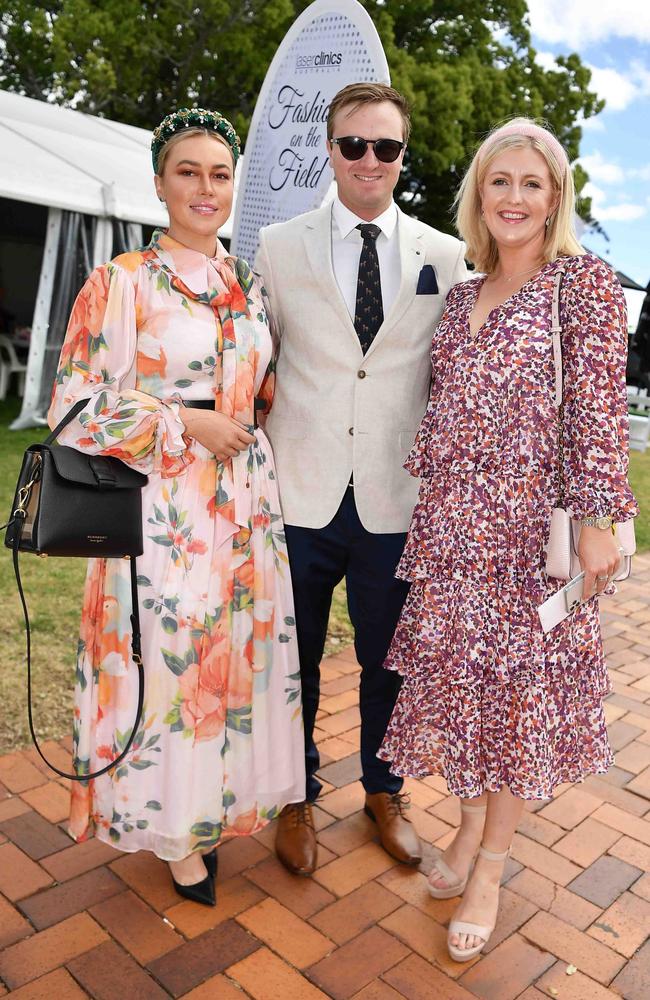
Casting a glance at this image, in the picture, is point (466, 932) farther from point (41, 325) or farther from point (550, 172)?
point (41, 325)

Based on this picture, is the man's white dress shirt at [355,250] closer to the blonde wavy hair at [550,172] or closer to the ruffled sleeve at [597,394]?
the blonde wavy hair at [550,172]

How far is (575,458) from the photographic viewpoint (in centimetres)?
207

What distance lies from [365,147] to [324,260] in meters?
0.33

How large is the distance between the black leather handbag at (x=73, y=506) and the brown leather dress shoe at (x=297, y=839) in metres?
0.83

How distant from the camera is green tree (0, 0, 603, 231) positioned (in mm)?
14633

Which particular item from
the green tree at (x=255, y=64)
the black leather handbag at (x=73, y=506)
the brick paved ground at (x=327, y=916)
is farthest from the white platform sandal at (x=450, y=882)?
the green tree at (x=255, y=64)

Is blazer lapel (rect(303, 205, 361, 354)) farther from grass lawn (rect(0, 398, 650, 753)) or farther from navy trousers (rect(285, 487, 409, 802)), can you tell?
grass lawn (rect(0, 398, 650, 753))

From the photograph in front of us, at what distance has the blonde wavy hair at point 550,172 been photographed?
216 cm

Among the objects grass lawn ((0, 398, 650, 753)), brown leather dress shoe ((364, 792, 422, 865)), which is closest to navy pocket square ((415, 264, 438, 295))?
brown leather dress shoe ((364, 792, 422, 865))

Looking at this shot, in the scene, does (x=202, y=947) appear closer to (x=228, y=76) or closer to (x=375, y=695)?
(x=375, y=695)

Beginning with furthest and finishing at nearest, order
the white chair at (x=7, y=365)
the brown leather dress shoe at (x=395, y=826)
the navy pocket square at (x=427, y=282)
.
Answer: the white chair at (x=7, y=365) < the brown leather dress shoe at (x=395, y=826) < the navy pocket square at (x=427, y=282)

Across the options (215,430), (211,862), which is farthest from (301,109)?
(211,862)

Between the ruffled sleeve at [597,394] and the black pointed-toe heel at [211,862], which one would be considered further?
the black pointed-toe heel at [211,862]

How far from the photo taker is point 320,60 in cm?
395
